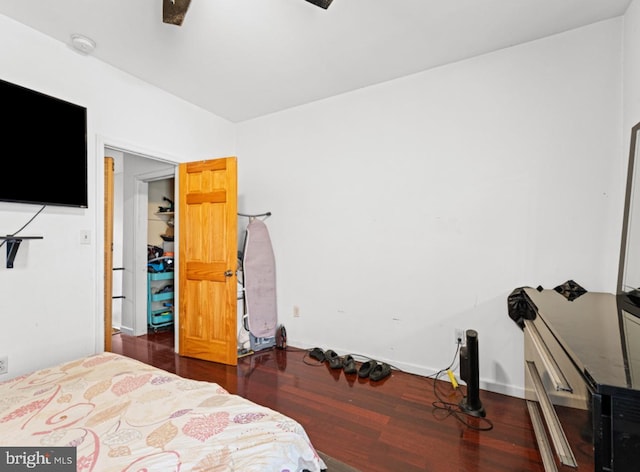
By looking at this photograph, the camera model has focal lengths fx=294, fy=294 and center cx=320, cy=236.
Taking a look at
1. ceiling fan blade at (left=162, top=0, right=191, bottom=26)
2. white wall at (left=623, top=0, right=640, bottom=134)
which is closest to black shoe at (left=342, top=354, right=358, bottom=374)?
white wall at (left=623, top=0, right=640, bottom=134)

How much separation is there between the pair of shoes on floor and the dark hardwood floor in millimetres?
49

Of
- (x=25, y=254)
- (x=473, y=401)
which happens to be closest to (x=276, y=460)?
(x=473, y=401)

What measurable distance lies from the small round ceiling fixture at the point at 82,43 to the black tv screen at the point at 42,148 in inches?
17.9

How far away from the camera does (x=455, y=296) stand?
250cm

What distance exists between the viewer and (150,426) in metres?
1.07

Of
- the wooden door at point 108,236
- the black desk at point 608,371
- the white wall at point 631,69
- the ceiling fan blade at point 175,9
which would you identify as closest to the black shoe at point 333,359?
the black desk at point 608,371

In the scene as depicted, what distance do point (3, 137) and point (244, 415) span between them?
231 centimetres

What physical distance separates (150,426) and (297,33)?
2.46 meters

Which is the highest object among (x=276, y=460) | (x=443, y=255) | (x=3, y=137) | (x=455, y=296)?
(x=3, y=137)

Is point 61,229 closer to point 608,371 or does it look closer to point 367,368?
point 367,368

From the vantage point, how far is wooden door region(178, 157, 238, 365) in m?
2.96

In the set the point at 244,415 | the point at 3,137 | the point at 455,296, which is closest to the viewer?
the point at 244,415

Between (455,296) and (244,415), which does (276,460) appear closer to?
(244,415)

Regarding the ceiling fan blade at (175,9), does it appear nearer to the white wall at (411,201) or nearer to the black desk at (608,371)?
the white wall at (411,201)
